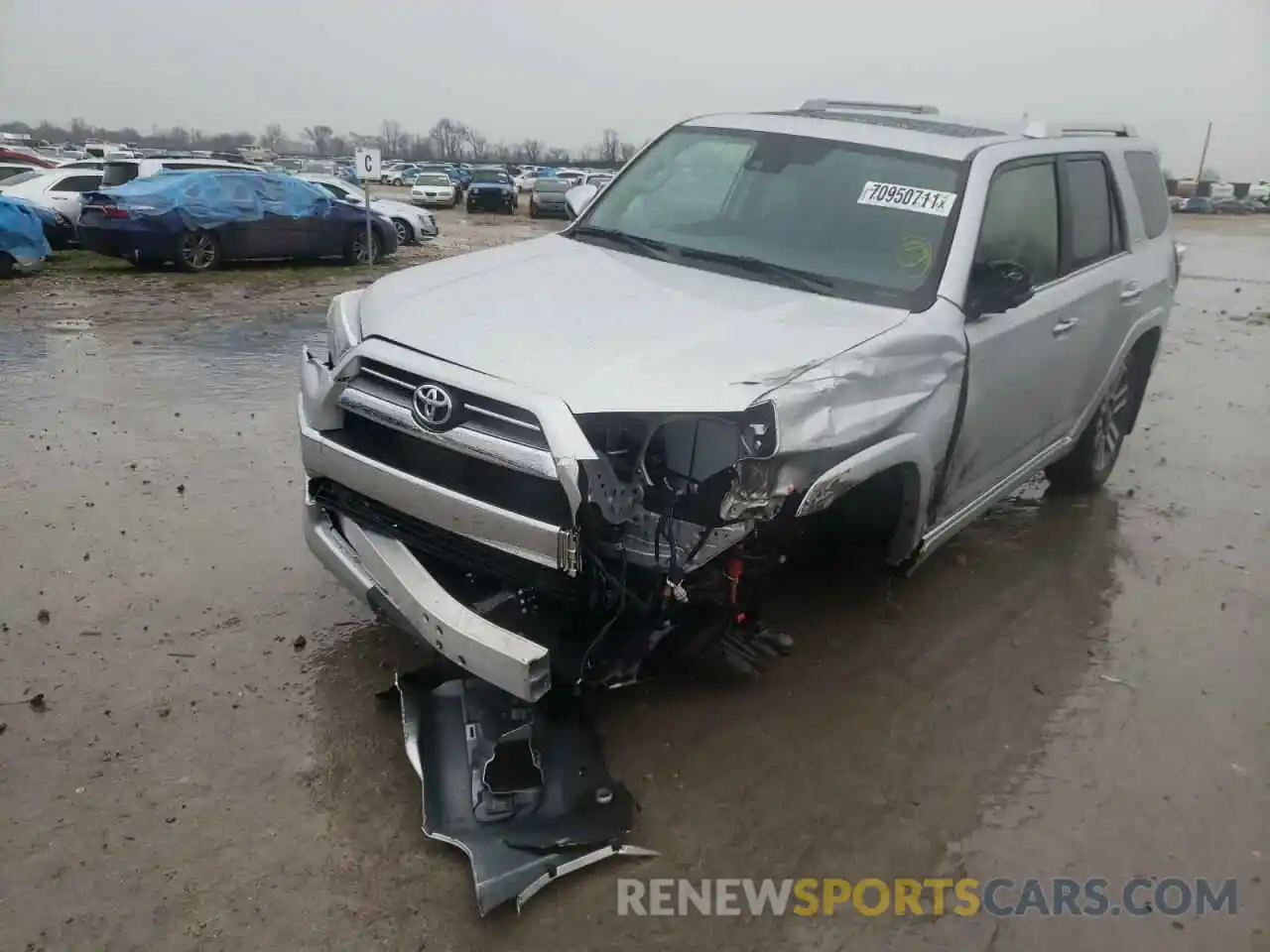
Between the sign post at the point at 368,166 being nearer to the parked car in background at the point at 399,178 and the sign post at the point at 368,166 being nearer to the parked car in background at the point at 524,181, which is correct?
the parked car in background at the point at 524,181

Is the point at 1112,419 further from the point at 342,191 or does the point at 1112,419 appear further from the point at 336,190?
the point at 336,190

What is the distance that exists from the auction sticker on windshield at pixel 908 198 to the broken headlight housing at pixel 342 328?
2.09 metres

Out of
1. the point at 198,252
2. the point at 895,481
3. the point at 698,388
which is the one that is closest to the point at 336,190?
the point at 198,252

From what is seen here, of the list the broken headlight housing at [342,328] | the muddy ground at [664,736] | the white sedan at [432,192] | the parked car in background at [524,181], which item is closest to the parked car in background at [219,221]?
the muddy ground at [664,736]

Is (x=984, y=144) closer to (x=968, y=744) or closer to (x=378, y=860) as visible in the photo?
(x=968, y=744)

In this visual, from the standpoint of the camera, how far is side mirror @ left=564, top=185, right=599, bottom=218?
5.18 meters

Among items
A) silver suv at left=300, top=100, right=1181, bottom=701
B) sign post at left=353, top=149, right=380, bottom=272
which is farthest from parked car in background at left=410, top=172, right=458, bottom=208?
silver suv at left=300, top=100, right=1181, bottom=701

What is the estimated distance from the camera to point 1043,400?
469 cm

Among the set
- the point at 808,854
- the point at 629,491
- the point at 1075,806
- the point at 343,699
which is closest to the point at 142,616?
the point at 343,699

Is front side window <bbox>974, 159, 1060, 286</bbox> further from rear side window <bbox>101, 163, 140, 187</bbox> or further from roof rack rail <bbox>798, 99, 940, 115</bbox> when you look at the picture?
rear side window <bbox>101, 163, 140, 187</bbox>

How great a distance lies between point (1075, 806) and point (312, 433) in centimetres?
279

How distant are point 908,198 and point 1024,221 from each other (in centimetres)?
69

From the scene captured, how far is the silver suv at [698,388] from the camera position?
2949 millimetres

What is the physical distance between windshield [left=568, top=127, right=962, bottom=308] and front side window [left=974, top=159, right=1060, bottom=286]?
0.20 meters
